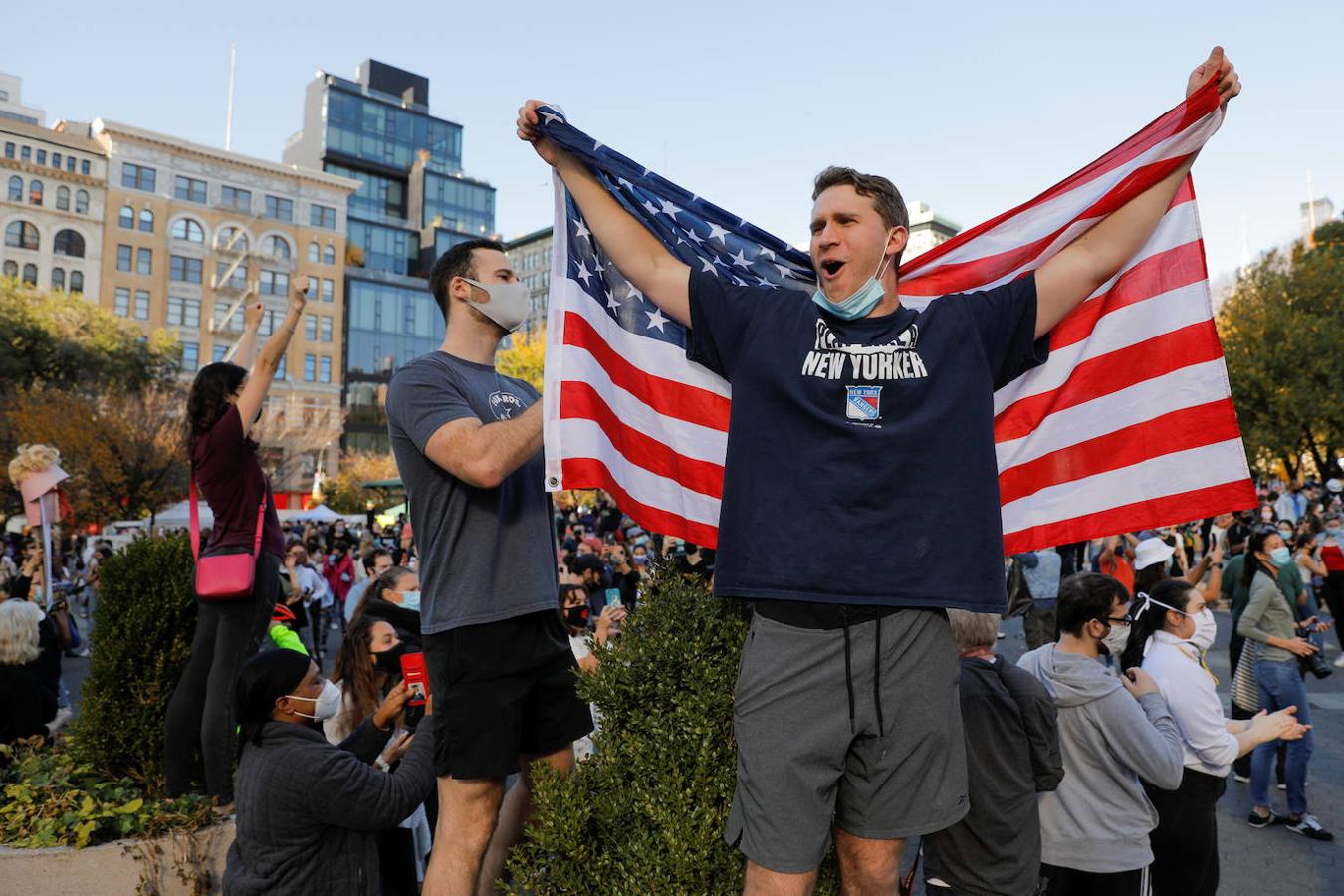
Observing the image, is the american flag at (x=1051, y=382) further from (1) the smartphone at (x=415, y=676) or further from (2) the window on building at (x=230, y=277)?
(2) the window on building at (x=230, y=277)

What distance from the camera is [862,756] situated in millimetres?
2189

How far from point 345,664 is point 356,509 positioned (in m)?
51.0

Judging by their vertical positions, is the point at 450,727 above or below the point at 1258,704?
above

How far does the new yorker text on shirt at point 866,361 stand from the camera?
2.30 metres

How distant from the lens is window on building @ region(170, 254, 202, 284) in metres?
64.2

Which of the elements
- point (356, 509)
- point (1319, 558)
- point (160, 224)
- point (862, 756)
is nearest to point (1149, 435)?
point (862, 756)

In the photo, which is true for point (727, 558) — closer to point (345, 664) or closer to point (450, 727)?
point (450, 727)

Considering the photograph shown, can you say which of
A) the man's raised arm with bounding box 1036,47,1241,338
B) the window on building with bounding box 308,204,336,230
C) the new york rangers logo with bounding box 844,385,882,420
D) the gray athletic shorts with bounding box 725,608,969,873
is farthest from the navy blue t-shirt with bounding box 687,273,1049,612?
the window on building with bounding box 308,204,336,230

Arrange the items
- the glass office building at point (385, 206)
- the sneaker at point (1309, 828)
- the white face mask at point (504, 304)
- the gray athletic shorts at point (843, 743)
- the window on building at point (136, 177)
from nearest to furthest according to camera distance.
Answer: the gray athletic shorts at point (843, 743)
the white face mask at point (504, 304)
the sneaker at point (1309, 828)
the window on building at point (136, 177)
the glass office building at point (385, 206)

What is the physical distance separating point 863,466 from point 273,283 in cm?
7262

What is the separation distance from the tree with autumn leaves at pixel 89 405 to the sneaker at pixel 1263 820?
3116cm

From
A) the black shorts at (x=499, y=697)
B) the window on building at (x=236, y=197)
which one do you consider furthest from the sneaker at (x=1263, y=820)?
the window on building at (x=236, y=197)

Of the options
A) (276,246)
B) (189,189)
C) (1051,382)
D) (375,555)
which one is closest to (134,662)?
(1051,382)

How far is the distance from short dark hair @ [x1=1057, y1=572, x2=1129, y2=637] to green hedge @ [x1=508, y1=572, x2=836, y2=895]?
2230mm
